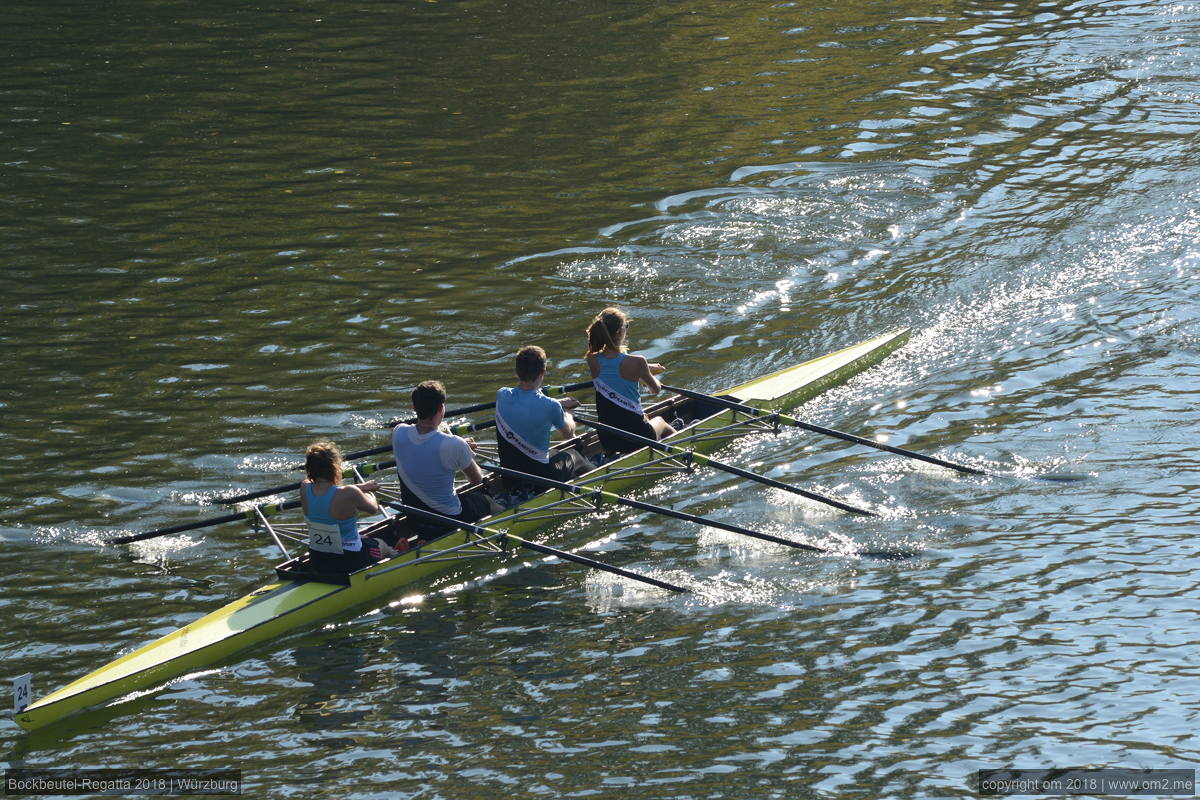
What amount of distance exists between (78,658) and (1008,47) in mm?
25229

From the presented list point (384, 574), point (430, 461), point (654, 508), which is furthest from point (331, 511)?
point (654, 508)

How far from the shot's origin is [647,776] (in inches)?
386

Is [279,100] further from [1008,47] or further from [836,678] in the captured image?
[836,678]

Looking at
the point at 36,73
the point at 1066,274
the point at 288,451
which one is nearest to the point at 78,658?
the point at 288,451

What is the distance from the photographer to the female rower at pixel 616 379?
14648mm

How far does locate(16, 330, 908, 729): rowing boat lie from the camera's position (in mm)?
10984

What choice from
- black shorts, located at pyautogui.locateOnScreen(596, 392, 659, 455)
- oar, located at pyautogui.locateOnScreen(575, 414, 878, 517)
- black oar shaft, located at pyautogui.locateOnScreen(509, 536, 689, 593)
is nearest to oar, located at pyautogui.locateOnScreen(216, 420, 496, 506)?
black shorts, located at pyautogui.locateOnScreen(596, 392, 659, 455)

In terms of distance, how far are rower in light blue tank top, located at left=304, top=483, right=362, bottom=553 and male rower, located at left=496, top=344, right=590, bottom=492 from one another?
2.16 m

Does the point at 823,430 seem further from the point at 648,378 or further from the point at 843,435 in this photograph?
the point at 648,378

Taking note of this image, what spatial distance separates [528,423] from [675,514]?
1879 mm

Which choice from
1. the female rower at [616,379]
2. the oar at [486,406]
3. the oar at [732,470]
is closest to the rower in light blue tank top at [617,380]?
the female rower at [616,379]

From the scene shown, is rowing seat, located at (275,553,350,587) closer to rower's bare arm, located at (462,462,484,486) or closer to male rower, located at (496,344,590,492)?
rower's bare arm, located at (462,462,484,486)

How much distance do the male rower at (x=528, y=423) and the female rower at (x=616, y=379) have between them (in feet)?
2.83

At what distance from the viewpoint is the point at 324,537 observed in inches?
482
